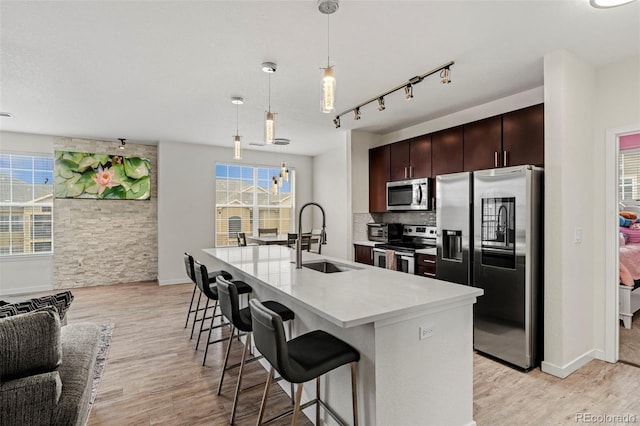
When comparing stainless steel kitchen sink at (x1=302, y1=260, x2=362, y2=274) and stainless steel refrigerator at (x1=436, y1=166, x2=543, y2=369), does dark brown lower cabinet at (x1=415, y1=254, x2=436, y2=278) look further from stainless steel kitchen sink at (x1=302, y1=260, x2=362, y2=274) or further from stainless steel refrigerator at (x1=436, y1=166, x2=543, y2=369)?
stainless steel kitchen sink at (x1=302, y1=260, x2=362, y2=274)

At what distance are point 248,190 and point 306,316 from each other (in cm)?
517

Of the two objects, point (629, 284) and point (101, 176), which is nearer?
point (629, 284)

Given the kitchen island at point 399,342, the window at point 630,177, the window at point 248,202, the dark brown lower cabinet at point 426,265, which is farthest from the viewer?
the window at point 248,202

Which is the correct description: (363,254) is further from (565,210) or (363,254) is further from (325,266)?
(565,210)

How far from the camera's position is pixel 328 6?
2.03 metres

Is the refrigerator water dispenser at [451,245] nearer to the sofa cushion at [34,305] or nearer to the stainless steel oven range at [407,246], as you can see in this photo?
the stainless steel oven range at [407,246]

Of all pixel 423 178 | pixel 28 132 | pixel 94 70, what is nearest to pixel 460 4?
pixel 423 178

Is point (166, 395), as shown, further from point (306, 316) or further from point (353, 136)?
point (353, 136)

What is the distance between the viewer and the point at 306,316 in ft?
7.22

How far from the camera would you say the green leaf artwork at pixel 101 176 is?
18.5ft

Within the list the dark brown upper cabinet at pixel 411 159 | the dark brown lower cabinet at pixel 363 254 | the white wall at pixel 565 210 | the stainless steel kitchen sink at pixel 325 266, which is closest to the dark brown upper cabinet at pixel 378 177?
the dark brown upper cabinet at pixel 411 159

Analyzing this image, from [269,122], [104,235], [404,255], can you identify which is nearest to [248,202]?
[104,235]

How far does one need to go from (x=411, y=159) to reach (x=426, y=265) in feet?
5.28

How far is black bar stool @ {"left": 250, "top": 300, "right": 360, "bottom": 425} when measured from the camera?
1472 millimetres
